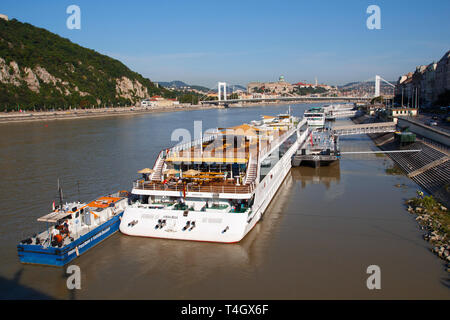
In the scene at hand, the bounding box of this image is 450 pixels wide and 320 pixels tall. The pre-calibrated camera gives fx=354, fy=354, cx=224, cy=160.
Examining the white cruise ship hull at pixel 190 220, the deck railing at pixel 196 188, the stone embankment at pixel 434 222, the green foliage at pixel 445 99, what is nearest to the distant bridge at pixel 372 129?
the stone embankment at pixel 434 222

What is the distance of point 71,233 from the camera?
31.4ft

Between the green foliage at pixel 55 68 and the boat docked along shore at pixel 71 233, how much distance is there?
6260 centimetres

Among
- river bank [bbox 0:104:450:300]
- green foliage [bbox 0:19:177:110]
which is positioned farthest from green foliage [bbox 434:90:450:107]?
green foliage [bbox 0:19:177:110]

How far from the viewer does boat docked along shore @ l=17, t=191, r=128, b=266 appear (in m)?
→ 8.70

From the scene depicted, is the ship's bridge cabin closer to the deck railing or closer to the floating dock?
the deck railing

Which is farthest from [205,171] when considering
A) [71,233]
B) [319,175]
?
[319,175]

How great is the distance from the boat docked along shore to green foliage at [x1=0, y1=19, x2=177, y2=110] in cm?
6260

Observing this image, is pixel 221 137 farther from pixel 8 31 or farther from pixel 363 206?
pixel 8 31

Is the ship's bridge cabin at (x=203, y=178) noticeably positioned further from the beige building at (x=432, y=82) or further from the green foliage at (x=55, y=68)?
the green foliage at (x=55, y=68)

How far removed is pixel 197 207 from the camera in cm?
1056

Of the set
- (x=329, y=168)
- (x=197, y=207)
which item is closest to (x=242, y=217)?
(x=197, y=207)

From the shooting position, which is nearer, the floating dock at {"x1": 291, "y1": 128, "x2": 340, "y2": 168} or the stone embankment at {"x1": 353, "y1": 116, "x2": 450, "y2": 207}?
the stone embankment at {"x1": 353, "y1": 116, "x2": 450, "y2": 207}

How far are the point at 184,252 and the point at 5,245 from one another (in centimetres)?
523
